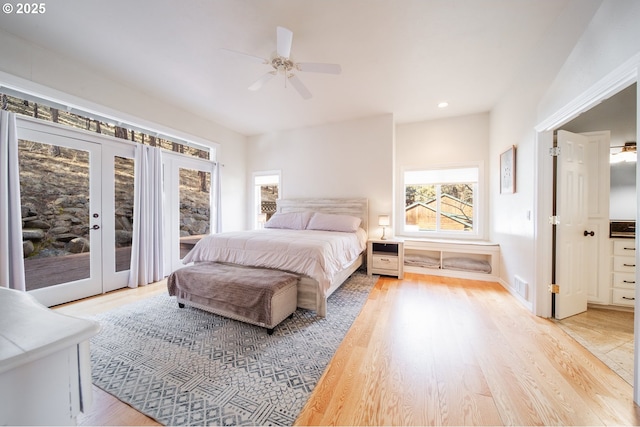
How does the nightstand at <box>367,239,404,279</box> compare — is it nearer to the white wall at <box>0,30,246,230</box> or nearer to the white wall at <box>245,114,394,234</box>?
the white wall at <box>245,114,394,234</box>

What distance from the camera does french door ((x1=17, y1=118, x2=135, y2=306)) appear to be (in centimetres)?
255

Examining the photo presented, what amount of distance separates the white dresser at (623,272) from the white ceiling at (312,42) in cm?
229

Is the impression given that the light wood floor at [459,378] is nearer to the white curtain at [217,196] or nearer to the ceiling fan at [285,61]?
the white curtain at [217,196]

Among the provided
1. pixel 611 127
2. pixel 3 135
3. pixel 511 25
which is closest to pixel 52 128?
pixel 3 135

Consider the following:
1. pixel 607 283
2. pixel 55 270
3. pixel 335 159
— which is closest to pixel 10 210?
pixel 55 270

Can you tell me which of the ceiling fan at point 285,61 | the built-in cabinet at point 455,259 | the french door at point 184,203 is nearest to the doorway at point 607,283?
the built-in cabinet at point 455,259

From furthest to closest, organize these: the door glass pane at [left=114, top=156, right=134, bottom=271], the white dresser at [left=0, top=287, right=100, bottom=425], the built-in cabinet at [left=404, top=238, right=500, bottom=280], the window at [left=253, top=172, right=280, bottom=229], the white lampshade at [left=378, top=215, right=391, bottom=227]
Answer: the window at [left=253, top=172, right=280, bottom=229]
the white lampshade at [left=378, top=215, right=391, bottom=227]
the built-in cabinet at [left=404, top=238, right=500, bottom=280]
the door glass pane at [left=114, top=156, right=134, bottom=271]
the white dresser at [left=0, top=287, right=100, bottom=425]

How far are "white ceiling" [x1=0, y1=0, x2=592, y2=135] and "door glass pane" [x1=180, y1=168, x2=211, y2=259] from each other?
1.32 m

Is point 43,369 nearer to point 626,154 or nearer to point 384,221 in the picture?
point 384,221

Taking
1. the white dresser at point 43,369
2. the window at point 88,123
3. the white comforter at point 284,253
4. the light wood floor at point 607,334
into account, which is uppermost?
the window at point 88,123

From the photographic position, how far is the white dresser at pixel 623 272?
2.45m

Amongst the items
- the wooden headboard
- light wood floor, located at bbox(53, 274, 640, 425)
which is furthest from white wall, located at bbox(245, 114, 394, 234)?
light wood floor, located at bbox(53, 274, 640, 425)

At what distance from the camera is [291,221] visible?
13.8 feet

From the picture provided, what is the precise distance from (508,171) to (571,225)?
1021mm
